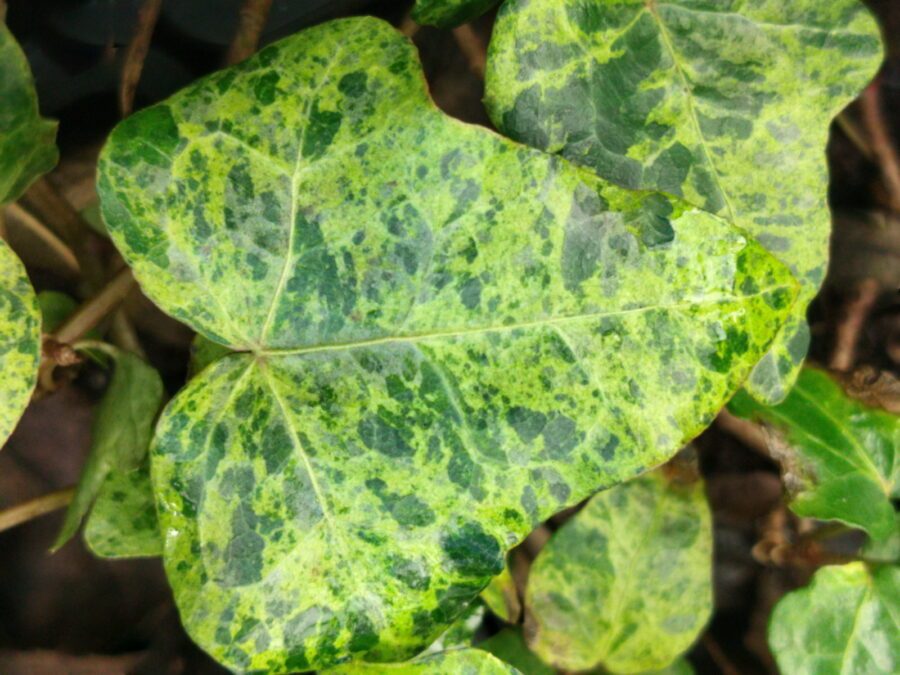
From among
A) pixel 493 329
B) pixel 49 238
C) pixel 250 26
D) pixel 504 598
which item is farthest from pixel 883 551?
pixel 49 238

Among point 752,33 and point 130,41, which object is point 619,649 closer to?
point 752,33

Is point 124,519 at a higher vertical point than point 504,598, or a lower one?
higher

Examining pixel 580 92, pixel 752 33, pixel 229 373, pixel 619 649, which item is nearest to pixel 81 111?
pixel 229 373

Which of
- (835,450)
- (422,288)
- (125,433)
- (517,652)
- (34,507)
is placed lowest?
(517,652)

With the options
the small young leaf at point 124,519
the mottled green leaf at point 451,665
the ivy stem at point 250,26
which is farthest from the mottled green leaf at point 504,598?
the ivy stem at point 250,26

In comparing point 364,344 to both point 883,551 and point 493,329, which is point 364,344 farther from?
point 883,551

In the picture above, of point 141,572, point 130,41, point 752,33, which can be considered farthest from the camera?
point 141,572

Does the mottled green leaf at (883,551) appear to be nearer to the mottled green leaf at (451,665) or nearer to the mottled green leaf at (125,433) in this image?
the mottled green leaf at (451,665)
